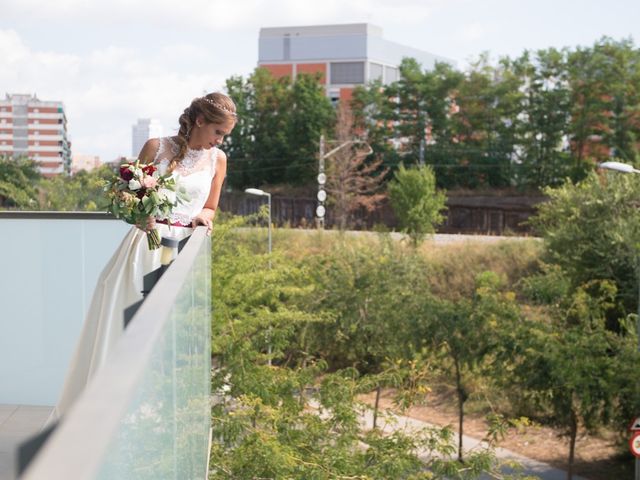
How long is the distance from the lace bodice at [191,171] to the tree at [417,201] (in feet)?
140

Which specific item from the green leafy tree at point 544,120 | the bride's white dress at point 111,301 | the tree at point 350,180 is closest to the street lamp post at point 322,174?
the tree at point 350,180

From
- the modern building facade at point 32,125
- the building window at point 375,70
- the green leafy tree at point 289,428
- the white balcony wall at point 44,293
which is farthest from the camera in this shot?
the modern building facade at point 32,125

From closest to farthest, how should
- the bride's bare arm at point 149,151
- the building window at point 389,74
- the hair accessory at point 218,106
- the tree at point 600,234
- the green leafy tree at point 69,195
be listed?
the hair accessory at point 218,106, the bride's bare arm at point 149,151, the green leafy tree at point 69,195, the tree at point 600,234, the building window at point 389,74

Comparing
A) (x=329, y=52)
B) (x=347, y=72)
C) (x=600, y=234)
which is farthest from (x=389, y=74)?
(x=600, y=234)

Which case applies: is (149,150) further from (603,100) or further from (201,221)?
(603,100)

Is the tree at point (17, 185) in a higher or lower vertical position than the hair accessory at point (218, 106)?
lower

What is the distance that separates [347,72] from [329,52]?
2.47m

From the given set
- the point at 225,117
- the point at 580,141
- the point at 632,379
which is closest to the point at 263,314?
the point at 632,379

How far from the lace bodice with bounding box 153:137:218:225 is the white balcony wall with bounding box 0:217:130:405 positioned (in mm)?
1979

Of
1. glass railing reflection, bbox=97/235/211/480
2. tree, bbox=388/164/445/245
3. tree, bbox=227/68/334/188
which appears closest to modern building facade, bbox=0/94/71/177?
tree, bbox=227/68/334/188

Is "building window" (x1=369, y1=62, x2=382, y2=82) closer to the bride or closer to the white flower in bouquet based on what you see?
the bride

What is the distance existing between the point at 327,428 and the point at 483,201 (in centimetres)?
4640

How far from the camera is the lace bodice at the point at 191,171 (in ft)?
14.5

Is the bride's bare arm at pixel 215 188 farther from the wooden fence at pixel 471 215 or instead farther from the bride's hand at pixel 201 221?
the wooden fence at pixel 471 215
